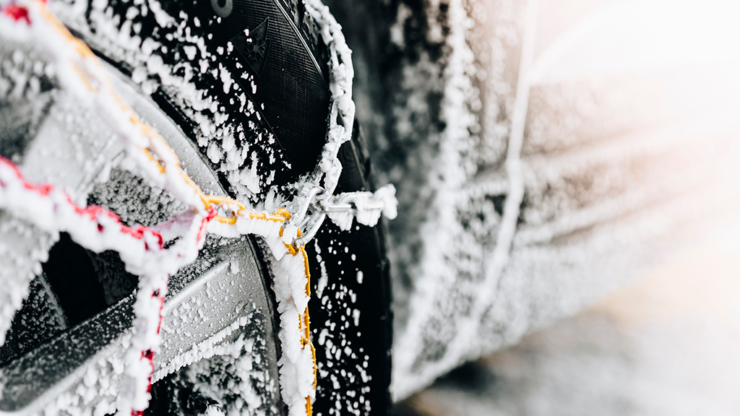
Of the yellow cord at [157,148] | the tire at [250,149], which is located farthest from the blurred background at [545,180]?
the yellow cord at [157,148]

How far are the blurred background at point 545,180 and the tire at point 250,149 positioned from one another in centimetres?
22

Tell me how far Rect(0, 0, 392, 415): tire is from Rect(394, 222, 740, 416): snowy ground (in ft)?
2.24

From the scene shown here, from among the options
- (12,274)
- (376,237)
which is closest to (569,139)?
(376,237)

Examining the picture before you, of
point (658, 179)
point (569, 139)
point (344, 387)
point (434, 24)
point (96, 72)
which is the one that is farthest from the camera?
point (658, 179)

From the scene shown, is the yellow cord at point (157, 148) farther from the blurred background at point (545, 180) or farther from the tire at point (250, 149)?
the blurred background at point (545, 180)

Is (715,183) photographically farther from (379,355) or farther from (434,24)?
(379,355)

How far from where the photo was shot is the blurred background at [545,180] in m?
0.81

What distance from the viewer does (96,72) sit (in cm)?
32

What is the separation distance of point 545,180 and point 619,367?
0.84 metres

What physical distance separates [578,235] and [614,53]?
1.28ft

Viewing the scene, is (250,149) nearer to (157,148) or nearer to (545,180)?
(157,148)

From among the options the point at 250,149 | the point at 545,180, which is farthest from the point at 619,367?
the point at 250,149

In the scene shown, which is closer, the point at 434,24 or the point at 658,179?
the point at 434,24

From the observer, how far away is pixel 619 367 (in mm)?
1494
